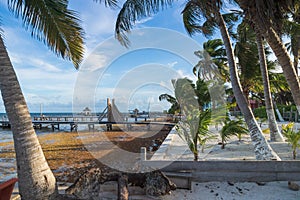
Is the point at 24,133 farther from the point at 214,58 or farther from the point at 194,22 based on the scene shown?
the point at 214,58

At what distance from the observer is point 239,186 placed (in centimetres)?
351

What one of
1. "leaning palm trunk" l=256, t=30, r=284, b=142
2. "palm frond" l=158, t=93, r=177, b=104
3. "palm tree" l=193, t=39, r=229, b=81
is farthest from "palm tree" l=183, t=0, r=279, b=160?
"palm frond" l=158, t=93, r=177, b=104

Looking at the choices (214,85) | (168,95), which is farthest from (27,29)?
(168,95)

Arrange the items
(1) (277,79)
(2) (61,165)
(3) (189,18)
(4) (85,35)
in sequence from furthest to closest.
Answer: (1) (277,79) → (3) (189,18) → (2) (61,165) → (4) (85,35)

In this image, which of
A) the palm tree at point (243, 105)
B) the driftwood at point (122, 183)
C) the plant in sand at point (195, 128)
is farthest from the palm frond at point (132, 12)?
the driftwood at point (122, 183)

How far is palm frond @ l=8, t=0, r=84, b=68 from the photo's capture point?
325 centimetres

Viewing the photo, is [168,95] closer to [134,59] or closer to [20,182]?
[134,59]

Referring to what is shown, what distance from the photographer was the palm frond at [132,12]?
5324mm

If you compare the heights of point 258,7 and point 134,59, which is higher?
point 134,59

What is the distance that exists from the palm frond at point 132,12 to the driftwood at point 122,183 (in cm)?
417

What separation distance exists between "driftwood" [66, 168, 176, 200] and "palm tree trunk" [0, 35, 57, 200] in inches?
19.6

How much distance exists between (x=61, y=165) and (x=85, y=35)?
176 inches

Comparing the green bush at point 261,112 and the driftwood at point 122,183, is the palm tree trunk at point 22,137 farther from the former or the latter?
the green bush at point 261,112

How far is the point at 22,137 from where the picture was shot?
2.61m
